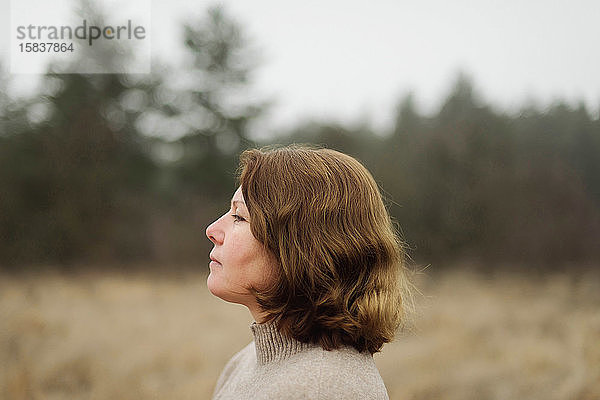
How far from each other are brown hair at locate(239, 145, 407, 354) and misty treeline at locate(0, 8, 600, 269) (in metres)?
4.68

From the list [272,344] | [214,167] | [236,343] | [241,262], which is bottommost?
[236,343]

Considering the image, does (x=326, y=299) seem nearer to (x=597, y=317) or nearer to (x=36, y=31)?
(x=36, y=31)

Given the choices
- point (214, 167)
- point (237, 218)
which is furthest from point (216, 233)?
point (214, 167)

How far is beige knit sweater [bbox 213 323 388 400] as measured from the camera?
44.6 inches

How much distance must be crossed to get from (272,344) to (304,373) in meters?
0.19

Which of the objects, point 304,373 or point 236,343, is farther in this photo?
point 236,343

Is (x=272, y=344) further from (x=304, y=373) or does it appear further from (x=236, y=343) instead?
(x=236, y=343)

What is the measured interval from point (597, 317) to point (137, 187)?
301 inches

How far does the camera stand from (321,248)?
126 cm

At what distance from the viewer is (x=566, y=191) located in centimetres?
642

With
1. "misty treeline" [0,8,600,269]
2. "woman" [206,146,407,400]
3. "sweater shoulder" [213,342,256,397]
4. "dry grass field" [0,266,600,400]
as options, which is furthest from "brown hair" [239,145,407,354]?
"misty treeline" [0,8,600,269]

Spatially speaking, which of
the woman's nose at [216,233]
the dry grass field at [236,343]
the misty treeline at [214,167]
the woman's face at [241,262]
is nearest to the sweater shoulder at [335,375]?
the woman's face at [241,262]

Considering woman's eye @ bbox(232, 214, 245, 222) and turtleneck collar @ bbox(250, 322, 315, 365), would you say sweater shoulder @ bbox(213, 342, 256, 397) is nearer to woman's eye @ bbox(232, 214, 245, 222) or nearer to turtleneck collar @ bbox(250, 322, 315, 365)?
turtleneck collar @ bbox(250, 322, 315, 365)

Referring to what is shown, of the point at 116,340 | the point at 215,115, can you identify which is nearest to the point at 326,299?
the point at 116,340
